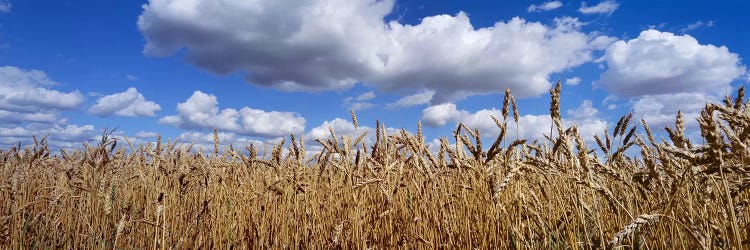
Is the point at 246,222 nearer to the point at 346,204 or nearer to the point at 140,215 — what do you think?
the point at 346,204

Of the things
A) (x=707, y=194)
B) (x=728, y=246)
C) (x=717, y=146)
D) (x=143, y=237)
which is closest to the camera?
(x=717, y=146)

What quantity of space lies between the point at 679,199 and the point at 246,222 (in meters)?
3.28

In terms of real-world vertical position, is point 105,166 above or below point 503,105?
below

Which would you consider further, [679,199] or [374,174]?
[374,174]

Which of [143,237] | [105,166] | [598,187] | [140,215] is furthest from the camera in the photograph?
[140,215]

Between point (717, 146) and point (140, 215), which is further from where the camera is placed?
point (140, 215)

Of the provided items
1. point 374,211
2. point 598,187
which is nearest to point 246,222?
point 374,211

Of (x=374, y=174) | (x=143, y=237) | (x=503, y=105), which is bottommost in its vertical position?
(x=143, y=237)

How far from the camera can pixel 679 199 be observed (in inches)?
82.7

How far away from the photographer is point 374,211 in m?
3.71

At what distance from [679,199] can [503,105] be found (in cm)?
86

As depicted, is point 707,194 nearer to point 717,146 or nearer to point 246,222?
point 717,146

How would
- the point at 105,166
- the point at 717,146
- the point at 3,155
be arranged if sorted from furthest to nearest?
the point at 3,155 < the point at 105,166 < the point at 717,146

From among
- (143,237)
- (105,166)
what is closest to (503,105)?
(105,166)
